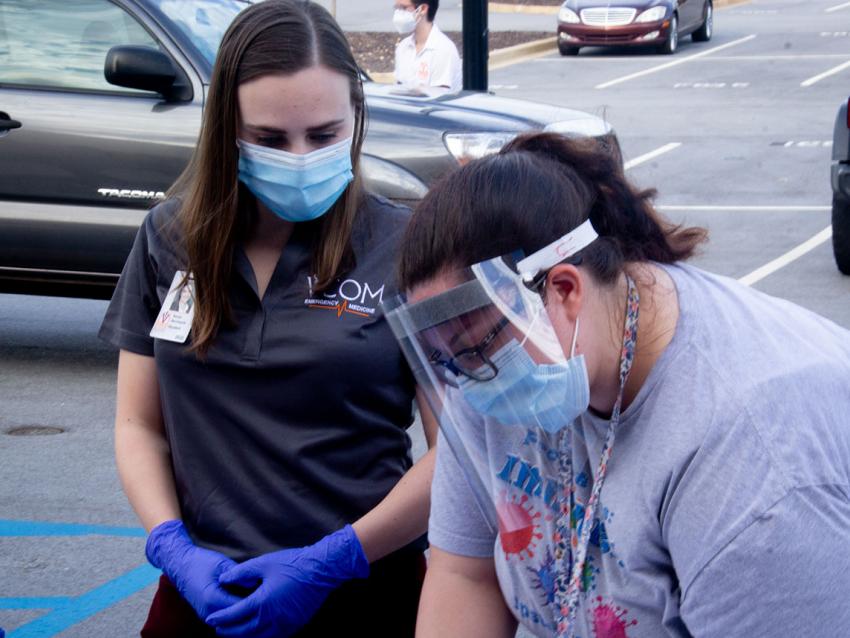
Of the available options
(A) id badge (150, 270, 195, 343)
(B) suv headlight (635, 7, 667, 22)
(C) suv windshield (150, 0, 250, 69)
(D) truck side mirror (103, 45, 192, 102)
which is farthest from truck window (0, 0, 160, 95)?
(B) suv headlight (635, 7, 667, 22)

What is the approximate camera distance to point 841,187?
8.77 metres

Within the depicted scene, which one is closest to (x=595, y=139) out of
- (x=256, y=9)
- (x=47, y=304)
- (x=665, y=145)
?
(x=256, y=9)

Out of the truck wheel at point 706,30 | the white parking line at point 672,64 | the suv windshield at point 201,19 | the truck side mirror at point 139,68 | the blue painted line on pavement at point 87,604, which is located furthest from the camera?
the truck wheel at point 706,30

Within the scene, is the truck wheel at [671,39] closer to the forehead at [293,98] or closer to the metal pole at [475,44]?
the metal pole at [475,44]

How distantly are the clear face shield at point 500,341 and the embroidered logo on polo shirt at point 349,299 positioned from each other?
46cm

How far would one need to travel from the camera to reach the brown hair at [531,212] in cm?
185

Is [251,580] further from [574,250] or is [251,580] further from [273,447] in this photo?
[574,250]

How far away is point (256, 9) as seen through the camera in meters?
2.58

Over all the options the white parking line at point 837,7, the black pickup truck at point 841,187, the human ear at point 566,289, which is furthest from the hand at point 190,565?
the white parking line at point 837,7

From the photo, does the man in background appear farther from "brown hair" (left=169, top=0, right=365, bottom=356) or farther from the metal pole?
"brown hair" (left=169, top=0, right=365, bottom=356)

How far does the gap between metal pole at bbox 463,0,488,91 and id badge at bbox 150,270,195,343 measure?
7.29 metres

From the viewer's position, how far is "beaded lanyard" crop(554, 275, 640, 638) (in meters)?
1.87

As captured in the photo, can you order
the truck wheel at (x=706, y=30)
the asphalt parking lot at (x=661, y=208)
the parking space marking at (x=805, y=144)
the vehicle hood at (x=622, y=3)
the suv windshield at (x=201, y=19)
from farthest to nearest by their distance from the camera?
the truck wheel at (x=706, y=30)
the vehicle hood at (x=622, y=3)
the parking space marking at (x=805, y=144)
the suv windshield at (x=201, y=19)
the asphalt parking lot at (x=661, y=208)

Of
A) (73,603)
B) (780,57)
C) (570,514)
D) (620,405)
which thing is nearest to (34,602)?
(73,603)
